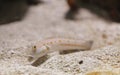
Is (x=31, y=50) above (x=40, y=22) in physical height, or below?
above

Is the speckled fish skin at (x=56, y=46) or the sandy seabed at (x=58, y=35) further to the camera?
the speckled fish skin at (x=56, y=46)

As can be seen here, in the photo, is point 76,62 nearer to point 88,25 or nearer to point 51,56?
point 51,56

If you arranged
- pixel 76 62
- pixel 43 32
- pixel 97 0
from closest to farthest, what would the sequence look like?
pixel 76 62 → pixel 43 32 → pixel 97 0

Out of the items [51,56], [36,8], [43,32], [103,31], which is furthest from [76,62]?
[36,8]

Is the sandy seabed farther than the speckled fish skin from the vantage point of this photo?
No
